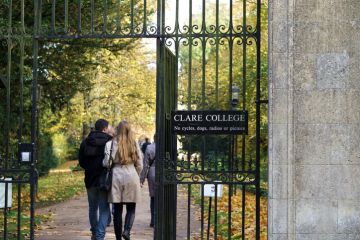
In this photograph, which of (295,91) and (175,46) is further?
(175,46)

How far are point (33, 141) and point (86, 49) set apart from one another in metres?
8.50

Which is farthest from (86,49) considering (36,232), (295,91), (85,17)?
(295,91)

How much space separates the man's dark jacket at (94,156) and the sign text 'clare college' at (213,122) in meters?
Result: 2.44

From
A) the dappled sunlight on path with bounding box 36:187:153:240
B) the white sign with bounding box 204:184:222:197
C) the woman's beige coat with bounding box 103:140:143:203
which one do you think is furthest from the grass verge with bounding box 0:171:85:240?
the white sign with bounding box 204:184:222:197

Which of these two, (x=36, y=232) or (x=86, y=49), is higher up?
(x=86, y=49)

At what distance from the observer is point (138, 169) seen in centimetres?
1085

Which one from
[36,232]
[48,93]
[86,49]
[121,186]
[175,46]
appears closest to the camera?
[175,46]

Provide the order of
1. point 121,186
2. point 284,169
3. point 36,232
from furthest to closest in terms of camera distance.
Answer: point 36,232
point 121,186
point 284,169

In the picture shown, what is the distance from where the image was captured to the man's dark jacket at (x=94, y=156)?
36.1 feet

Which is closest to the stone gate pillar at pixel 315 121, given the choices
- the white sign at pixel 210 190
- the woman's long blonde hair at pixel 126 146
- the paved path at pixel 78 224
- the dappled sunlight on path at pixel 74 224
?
the white sign at pixel 210 190

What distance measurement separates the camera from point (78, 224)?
15.2 meters

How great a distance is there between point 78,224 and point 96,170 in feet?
14.8

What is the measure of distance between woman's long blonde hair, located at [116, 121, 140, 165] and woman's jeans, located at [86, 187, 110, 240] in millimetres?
725

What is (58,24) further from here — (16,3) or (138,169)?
(138,169)
